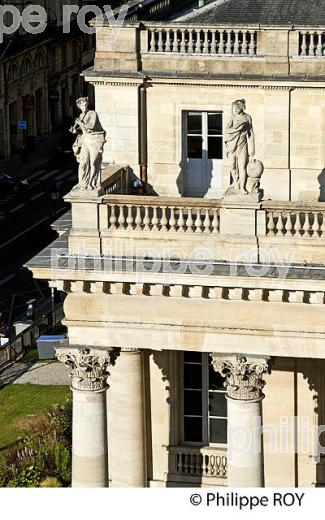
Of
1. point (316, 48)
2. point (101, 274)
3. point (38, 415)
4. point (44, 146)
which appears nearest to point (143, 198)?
point (101, 274)

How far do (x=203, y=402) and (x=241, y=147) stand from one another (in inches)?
512

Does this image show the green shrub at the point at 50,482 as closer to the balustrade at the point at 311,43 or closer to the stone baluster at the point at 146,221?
the stone baluster at the point at 146,221

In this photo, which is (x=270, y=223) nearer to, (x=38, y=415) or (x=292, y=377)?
(x=292, y=377)

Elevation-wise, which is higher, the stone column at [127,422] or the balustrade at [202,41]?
the balustrade at [202,41]

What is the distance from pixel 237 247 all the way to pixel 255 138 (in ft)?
21.9

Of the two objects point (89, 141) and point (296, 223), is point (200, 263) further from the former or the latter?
point (89, 141)

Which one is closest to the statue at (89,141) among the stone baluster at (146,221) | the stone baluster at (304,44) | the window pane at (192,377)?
the stone baluster at (146,221)

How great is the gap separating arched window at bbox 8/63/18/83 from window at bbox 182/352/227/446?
97.3m

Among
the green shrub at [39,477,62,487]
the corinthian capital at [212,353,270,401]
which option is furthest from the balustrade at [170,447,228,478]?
the corinthian capital at [212,353,270,401]

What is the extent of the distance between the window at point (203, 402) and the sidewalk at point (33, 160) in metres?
84.1

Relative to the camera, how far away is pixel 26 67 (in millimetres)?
183125

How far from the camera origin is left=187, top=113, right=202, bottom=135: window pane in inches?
3159

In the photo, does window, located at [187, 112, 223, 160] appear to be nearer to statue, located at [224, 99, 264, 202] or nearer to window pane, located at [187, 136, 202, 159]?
window pane, located at [187, 136, 202, 159]

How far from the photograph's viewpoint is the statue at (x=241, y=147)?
238ft
